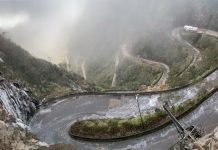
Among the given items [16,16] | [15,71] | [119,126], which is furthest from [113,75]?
[119,126]

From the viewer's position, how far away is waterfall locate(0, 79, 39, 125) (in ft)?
161

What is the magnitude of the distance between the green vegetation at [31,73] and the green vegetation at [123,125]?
1449 cm

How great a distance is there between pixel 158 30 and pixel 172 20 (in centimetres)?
714

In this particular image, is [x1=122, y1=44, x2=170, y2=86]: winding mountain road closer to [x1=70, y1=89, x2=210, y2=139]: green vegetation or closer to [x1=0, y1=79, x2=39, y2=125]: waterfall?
[x1=0, y1=79, x2=39, y2=125]: waterfall

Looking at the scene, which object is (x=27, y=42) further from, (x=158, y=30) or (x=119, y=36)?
(x=158, y=30)

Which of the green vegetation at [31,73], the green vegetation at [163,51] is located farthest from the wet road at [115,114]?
the green vegetation at [163,51]

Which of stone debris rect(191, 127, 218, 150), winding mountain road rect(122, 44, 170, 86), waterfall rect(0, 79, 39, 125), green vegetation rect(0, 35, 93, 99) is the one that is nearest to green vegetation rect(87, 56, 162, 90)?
winding mountain road rect(122, 44, 170, 86)

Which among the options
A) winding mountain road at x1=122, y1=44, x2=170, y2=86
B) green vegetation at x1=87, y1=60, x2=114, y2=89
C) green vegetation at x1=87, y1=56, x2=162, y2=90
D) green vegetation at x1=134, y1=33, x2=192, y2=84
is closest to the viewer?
winding mountain road at x1=122, y1=44, x2=170, y2=86

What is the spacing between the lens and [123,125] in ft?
154

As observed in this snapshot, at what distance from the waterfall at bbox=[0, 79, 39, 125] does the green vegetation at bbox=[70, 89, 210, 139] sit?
22.6ft

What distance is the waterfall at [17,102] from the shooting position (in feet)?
161

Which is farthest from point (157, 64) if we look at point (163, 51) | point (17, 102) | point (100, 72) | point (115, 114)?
point (17, 102)

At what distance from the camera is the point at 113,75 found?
13775 cm

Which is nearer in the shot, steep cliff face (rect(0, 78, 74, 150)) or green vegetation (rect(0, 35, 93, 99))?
steep cliff face (rect(0, 78, 74, 150))
